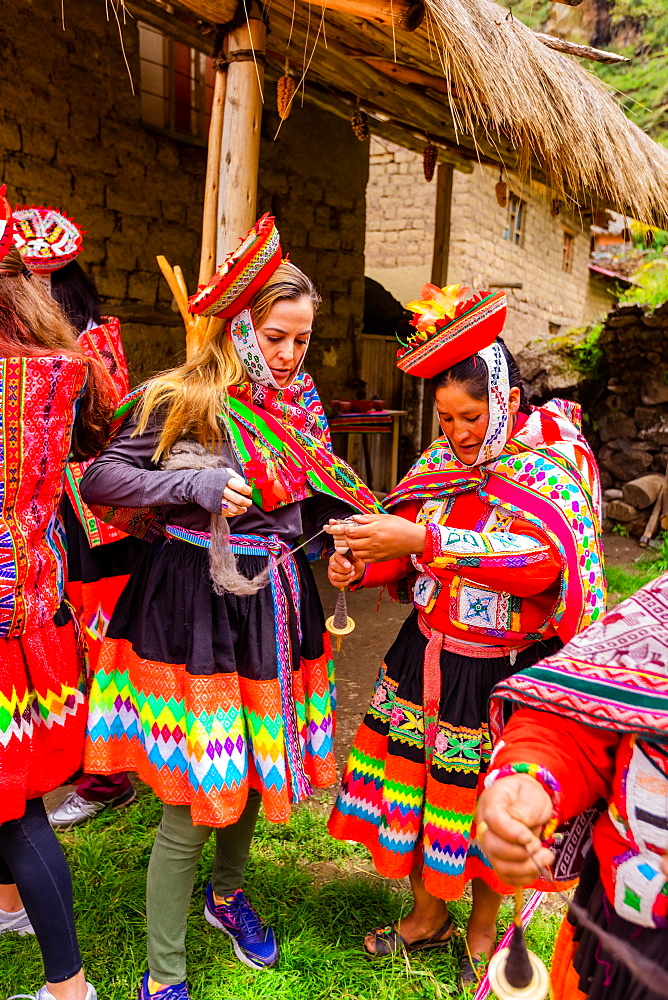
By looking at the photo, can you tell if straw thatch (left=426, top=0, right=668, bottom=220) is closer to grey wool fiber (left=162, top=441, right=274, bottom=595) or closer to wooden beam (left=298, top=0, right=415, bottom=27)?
wooden beam (left=298, top=0, right=415, bottom=27)

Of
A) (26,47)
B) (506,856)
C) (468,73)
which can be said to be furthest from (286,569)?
(26,47)

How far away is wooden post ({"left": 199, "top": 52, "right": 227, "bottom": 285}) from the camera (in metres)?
3.33

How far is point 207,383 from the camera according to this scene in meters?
1.92

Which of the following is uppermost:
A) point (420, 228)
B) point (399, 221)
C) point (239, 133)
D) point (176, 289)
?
point (399, 221)

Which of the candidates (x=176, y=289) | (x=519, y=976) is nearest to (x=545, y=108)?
(x=176, y=289)

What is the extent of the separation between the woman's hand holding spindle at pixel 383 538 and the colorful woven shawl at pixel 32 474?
0.69 metres

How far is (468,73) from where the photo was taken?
137 inches

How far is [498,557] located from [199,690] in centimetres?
79

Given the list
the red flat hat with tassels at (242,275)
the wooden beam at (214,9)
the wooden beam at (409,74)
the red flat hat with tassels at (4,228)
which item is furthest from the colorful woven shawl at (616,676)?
the wooden beam at (409,74)

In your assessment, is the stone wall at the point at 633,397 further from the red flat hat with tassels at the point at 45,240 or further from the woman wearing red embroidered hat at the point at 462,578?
the red flat hat with tassels at the point at 45,240

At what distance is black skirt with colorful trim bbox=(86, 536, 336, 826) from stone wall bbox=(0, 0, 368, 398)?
386 centimetres

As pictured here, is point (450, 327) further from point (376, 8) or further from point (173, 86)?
point (173, 86)

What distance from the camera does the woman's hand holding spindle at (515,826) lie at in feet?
3.14

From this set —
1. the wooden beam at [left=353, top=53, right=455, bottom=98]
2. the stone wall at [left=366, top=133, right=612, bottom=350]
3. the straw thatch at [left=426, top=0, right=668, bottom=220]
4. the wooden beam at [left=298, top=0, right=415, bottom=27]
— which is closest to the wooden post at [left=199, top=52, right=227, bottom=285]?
the wooden beam at [left=298, top=0, right=415, bottom=27]
